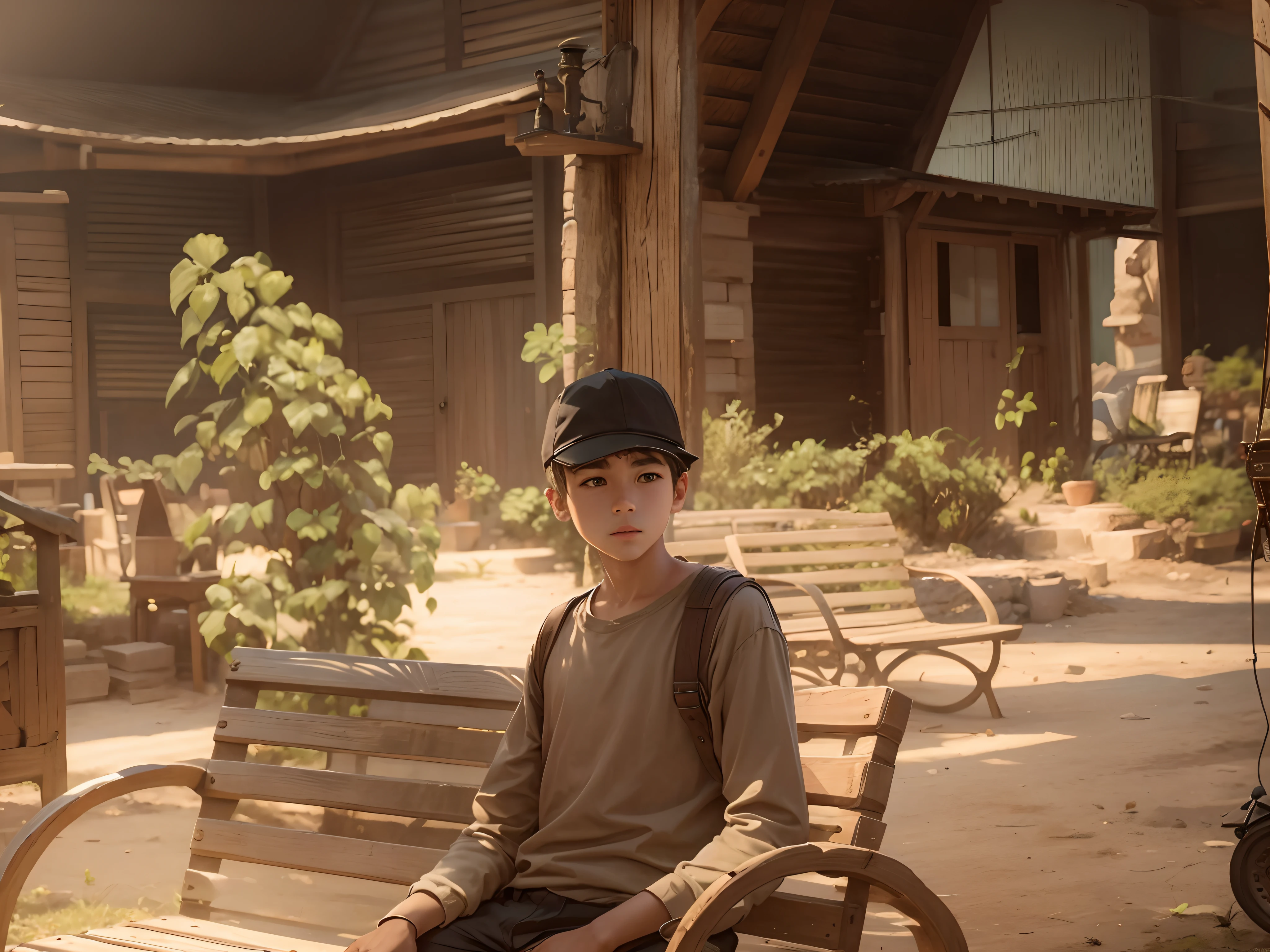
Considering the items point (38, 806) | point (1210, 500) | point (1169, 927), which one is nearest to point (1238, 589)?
point (1210, 500)

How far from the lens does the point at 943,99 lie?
36.7ft

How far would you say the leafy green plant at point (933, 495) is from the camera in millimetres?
9516

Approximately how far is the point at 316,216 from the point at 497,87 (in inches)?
128

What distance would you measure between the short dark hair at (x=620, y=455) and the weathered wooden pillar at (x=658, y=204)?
2.91 m

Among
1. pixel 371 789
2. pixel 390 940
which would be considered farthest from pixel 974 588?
pixel 390 940

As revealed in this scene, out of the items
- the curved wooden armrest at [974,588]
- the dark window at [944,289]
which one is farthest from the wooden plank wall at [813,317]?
the curved wooden armrest at [974,588]

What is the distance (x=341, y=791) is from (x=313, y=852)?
136 millimetres

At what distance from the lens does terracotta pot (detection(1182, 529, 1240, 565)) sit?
31.3 ft

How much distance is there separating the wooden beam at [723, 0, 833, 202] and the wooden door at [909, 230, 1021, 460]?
7.69 feet

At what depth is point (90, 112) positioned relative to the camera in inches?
414

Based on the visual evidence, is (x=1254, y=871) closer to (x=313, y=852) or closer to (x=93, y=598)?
(x=313, y=852)

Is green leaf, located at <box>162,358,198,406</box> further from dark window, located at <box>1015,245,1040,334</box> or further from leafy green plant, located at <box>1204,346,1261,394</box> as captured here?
leafy green plant, located at <box>1204,346,1261,394</box>

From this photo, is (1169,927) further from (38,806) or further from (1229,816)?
(38,806)

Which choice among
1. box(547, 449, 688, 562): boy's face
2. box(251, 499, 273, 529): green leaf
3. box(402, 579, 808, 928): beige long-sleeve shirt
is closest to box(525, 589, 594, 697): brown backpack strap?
box(402, 579, 808, 928): beige long-sleeve shirt
